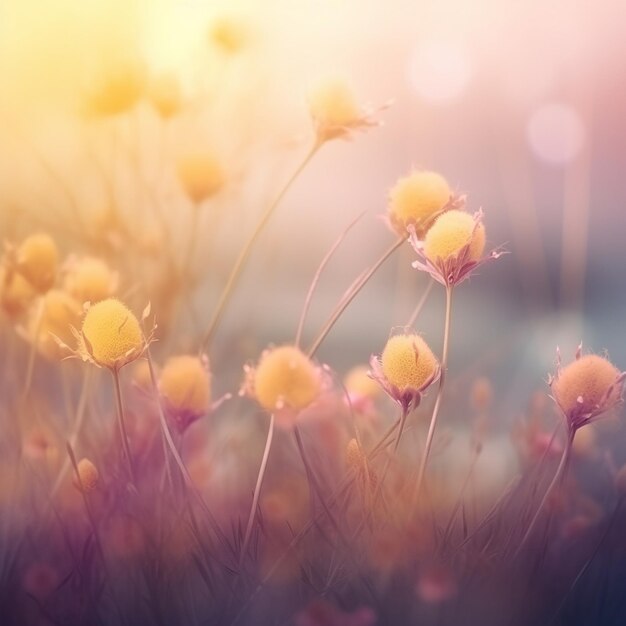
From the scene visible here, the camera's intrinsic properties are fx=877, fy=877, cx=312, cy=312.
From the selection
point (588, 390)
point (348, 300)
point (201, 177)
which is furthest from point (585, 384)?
Result: point (201, 177)

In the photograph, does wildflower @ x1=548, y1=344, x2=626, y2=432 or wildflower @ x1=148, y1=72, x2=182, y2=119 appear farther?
wildflower @ x1=148, y1=72, x2=182, y2=119

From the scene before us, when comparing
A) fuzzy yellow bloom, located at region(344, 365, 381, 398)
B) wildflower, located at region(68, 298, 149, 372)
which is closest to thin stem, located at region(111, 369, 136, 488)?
wildflower, located at region(68, 298, 149, 372)

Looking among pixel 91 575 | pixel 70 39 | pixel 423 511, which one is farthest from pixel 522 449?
pixel 70 39

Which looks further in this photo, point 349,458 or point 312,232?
point 312,232

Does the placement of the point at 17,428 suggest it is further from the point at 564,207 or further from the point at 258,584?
the point at 564,207

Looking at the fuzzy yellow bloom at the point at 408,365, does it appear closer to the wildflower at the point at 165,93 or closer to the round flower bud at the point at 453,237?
the round flower bud at the point at 453,237

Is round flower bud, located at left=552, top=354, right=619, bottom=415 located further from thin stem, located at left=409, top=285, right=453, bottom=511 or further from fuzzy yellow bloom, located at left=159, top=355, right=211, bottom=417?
fuzzy yellow bloom, located at left=159, top=355, right=211, bottom=417
